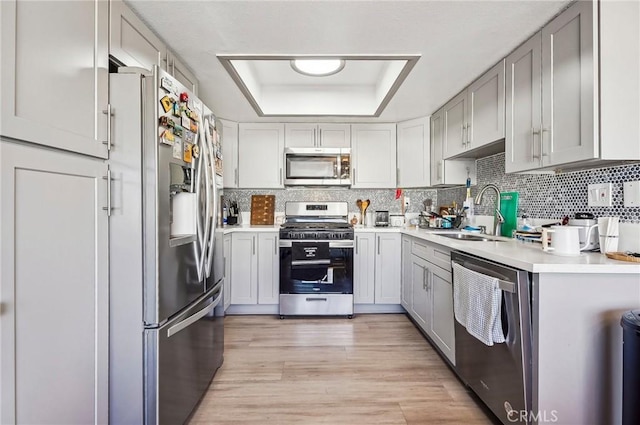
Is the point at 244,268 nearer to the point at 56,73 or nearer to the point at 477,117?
the point at 56,73

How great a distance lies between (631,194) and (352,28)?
171cm

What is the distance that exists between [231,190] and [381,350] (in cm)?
254

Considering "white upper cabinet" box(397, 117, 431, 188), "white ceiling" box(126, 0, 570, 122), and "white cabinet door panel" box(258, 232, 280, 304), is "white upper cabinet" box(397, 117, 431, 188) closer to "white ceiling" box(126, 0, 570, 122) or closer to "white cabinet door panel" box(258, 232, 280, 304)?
"white ceiling" box(126, 0, 570, 122)

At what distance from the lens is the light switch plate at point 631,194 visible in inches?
59.2

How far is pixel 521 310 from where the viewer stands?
1.32 metres

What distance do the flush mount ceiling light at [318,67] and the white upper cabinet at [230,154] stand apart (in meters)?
1.19

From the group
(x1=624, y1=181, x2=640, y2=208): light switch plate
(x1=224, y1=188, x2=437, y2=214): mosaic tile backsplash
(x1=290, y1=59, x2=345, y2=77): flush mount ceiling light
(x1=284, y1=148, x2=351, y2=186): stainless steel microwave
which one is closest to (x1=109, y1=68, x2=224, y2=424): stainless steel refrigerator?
(x1=290, y1=59, x2=345, y2=77): flush mount ceiling light

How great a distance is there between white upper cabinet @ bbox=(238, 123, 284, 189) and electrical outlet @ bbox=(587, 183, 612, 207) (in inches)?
107

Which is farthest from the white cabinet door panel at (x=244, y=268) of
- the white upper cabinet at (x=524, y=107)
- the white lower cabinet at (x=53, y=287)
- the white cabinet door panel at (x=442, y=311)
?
the white upper cabinet at (x=524, y=107)

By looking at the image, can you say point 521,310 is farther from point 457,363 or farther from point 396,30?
point 396,30

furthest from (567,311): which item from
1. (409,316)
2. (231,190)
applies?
(231,190)

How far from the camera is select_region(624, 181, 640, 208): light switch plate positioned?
150 centimetres

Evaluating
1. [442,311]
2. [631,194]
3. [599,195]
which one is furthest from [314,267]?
[631,194]

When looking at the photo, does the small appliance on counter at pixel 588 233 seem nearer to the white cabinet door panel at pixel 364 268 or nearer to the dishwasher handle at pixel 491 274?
the dishwasher handle at pixel 491 274
